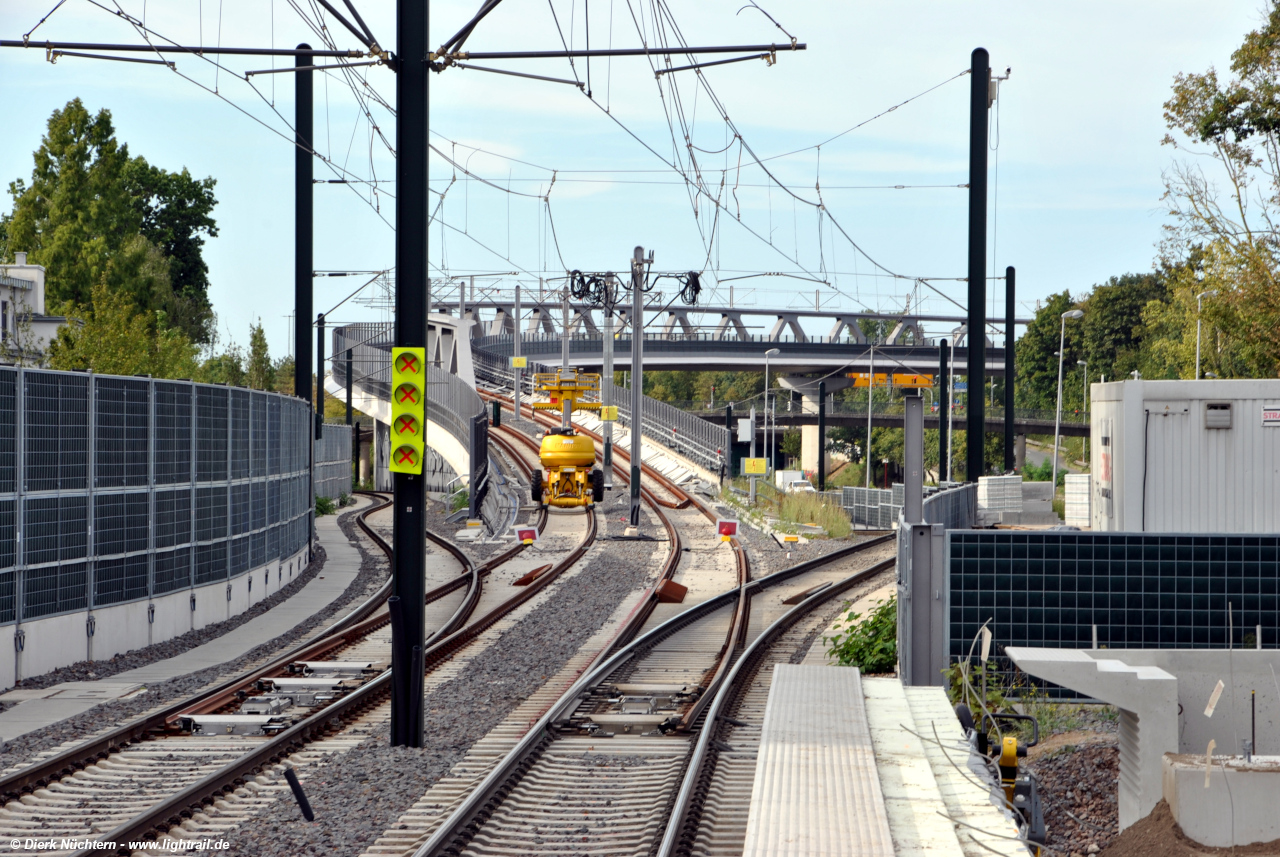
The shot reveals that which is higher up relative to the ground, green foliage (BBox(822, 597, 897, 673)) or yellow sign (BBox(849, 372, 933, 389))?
yellow sign (BBox(849, 372, 933, 389))

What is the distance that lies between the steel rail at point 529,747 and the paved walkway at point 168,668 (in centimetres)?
476

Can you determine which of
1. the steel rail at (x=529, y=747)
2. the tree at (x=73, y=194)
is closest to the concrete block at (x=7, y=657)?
the steel rail at (x=529, y=747)

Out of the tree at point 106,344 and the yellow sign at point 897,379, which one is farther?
the yellow sign at point 897,379

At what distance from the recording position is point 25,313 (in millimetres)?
41094

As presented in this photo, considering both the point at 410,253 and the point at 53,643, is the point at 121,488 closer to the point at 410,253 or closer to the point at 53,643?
the point at 53,643

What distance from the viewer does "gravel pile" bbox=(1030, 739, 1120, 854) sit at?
8.69m

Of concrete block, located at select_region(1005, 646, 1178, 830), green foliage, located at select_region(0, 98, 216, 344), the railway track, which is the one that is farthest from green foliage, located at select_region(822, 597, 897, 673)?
green foliage, located at select_region(0, 98, 216, 344)

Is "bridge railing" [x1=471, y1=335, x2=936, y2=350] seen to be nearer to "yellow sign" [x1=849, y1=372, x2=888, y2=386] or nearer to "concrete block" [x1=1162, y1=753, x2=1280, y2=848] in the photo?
"yellow sign" [x1=849, y1=372, x2=888, y2=386]

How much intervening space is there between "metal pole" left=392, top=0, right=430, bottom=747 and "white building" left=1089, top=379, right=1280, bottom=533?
7.03m

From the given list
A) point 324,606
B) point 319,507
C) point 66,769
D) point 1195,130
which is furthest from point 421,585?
point 319,507

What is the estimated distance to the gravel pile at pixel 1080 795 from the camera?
8688 mm

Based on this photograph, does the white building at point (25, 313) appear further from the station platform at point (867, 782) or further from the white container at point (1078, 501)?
the station platform at point (867, 782)

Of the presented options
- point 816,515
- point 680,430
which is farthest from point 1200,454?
point 680,430

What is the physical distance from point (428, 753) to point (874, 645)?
620 cm
